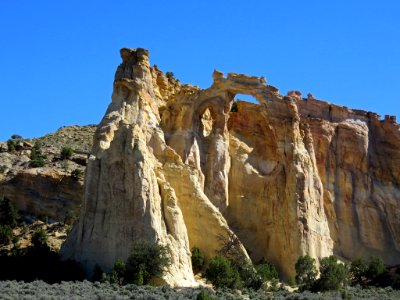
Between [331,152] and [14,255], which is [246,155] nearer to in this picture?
[331,152]

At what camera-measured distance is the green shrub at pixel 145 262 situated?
122ft

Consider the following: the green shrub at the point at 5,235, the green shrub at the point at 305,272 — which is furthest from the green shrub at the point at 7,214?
the green shrub at the point at 305,272

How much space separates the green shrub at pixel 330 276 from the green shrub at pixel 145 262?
9250mm

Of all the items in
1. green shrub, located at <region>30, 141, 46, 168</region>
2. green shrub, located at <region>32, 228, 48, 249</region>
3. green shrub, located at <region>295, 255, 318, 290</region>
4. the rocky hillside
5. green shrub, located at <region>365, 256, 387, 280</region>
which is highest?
green shrub, located at <region>30, 141, 46, 168</region>

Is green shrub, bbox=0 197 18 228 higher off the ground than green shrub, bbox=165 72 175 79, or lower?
lower

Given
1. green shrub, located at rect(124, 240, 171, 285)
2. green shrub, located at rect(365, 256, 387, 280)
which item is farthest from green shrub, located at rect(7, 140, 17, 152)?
green shrub, located at rect(365, 256, 387, 280)

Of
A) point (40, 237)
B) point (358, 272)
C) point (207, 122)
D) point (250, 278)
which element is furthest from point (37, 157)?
point (358, 272)

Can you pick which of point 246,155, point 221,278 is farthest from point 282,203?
point 221,278

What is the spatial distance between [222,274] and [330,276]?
6.42 metres

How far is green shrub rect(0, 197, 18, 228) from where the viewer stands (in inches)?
2042

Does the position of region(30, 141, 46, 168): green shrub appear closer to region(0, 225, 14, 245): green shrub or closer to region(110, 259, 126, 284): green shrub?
region(0, 225, 14, 245): green shrub

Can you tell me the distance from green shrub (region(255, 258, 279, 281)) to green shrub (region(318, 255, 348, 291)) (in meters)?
2.68

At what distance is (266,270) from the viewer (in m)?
43.7

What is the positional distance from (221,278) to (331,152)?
20.1m
